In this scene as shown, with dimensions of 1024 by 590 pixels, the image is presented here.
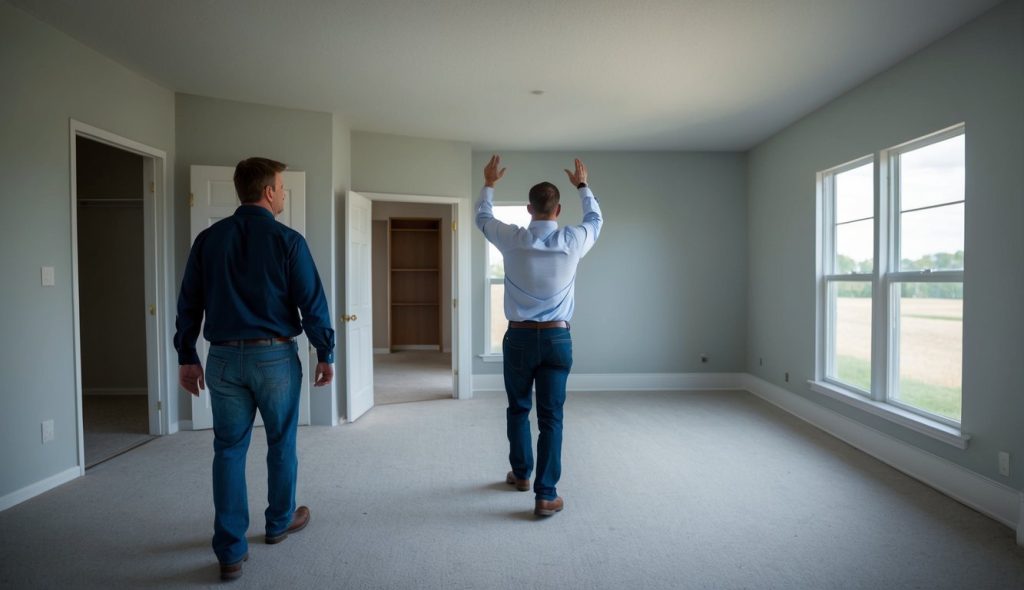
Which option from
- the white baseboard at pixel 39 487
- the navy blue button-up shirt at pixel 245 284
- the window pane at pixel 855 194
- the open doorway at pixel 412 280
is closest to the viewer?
the navy blue button-up shirt at pixel 245 284

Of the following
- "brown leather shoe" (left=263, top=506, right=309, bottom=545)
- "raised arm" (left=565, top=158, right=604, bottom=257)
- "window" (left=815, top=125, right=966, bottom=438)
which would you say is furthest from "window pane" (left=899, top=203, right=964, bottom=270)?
"brown leather shoe" (left=263, top=506, right=309, bottom=545)

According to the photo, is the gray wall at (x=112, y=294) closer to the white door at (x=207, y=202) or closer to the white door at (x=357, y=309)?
the white door at (x=207, y=202)

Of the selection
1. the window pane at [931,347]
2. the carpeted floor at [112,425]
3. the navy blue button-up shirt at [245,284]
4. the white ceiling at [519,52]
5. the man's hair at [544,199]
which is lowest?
the carpeted floor at [112,425]

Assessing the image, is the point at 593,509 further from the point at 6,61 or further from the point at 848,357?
the point at 6,61

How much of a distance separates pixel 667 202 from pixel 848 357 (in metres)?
2.51

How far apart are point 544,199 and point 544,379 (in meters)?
0.87

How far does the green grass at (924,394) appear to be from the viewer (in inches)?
131

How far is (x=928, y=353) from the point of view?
139 inches

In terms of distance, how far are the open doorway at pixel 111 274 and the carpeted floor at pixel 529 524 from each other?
213 cm

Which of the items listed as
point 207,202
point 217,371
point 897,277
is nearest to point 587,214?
point 217,371

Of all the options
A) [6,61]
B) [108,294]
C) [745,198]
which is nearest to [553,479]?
[6,61]

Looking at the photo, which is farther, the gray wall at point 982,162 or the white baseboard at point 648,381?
the white baseboard at point 648,381

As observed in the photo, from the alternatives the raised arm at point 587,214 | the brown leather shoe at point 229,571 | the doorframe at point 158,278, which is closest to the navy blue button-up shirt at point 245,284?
the brown leather shoe at point 229,571

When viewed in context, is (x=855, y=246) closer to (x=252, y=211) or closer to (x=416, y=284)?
(x=252, y=211)
